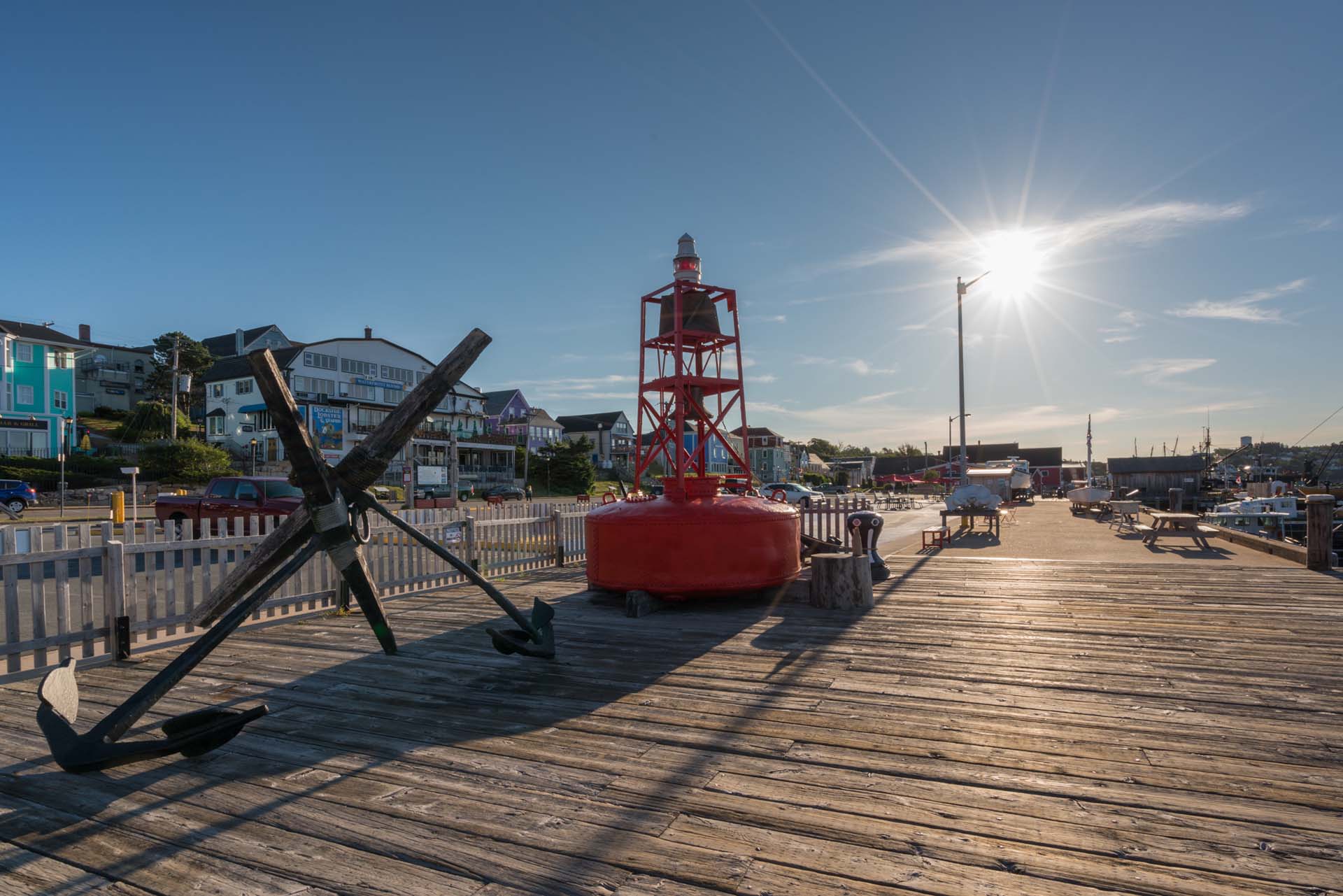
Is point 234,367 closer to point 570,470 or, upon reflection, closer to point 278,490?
point 570,470

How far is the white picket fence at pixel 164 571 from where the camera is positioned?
19.2ft

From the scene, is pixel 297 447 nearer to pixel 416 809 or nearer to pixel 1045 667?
pixel 416 809

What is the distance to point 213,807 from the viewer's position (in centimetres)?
338

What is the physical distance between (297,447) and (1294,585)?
478 inches

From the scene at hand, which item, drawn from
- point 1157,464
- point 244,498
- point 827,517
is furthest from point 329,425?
point 1157,464

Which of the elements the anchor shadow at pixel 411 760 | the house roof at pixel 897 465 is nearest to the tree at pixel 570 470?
the anchor shadow at pixel 411 760

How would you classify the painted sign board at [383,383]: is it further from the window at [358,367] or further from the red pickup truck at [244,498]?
the red pickup truck at [244,498]

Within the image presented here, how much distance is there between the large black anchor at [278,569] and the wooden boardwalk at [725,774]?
0.22 m

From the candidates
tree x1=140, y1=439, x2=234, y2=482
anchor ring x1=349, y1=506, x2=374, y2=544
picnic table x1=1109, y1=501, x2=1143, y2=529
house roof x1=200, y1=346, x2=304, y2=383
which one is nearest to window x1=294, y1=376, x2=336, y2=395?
house roof x1=200, y1=346, x2=304, y2=383

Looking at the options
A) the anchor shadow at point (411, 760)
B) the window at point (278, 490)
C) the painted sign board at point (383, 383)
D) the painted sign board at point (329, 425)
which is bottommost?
the anchor shadow at point (411, 760)

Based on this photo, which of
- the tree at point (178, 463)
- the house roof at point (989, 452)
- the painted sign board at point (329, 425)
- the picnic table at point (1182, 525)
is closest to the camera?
the picnic table at point (1182, 525)

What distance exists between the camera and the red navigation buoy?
26.7 ft

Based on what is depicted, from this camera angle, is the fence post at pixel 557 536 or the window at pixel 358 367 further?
the window at pixel 358 367

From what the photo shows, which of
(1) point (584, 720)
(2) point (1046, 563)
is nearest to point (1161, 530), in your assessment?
(2) point (1046, 563)
